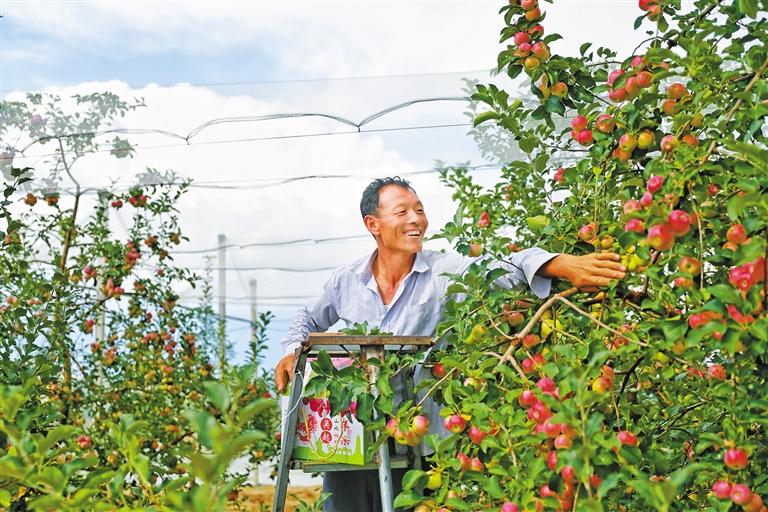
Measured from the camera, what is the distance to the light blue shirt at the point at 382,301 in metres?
2.27

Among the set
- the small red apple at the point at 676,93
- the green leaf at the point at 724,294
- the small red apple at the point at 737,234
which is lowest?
the green leaf at the point at 724,294

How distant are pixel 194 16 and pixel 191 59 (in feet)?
2.47

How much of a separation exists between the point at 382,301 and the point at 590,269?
102 cm

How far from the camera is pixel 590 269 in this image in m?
1.43

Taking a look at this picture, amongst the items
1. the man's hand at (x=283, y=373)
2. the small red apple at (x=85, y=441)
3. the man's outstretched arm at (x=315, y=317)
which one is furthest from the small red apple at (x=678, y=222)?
the small red apple at (x=85, y=441)

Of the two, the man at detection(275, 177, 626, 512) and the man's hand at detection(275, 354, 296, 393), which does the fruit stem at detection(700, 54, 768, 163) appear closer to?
the man at detection(275, 177, 626, 512)

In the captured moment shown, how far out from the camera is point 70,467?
39.0 inches

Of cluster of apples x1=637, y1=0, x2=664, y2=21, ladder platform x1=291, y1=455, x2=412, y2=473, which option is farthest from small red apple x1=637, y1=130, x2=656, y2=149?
ladder platform x1=291, y1=455, x2=412, y2=473

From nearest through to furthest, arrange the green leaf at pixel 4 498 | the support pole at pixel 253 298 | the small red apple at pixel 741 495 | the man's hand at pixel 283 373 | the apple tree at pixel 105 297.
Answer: the green leaf at pixel 4 498 < the small red apple at pixel 741 495 < the man's hand at pixel 283 373 < the apple tree at pixel 105 297 < the support pole at pixel 253 298

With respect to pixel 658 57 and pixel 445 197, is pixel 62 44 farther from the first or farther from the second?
pixel 658 57

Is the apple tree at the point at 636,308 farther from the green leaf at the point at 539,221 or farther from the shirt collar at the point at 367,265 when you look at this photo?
the shirt collar at the point at 367,265

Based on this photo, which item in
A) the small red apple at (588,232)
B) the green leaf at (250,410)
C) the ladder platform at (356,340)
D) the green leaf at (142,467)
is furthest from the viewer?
the ladder platform at (356,340)

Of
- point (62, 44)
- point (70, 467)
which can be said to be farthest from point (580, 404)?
point (62, 44)

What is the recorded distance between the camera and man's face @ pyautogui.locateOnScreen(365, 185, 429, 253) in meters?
2.32
